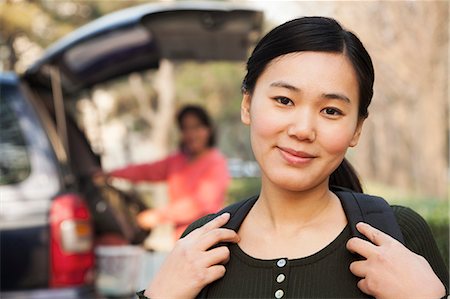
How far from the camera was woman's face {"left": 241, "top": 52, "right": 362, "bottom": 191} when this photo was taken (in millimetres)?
1688

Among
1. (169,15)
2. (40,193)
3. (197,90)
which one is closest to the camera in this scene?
(40,193)

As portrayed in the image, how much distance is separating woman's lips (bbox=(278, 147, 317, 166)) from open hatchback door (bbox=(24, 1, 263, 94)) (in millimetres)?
3181

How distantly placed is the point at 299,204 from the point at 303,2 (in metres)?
6.82

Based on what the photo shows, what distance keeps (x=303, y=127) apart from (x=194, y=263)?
41 centimetres

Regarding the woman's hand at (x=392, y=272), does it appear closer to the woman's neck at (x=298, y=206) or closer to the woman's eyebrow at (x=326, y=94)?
the woman's neck at (x=298, y=206)

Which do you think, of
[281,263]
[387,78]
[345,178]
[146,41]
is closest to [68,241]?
[146,41]

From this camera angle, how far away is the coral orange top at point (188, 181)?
541 centimetres

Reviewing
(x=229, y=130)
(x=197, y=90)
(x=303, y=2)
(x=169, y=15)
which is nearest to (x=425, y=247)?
(x=169, y=15)

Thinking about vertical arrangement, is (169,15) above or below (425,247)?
above

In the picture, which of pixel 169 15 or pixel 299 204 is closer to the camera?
pixel 299 204

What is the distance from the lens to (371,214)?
1.74m

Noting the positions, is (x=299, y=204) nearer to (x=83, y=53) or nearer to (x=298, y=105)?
(x=298, y=105)

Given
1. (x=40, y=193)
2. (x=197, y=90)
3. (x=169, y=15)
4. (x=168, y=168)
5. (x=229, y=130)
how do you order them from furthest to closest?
1. (x=229, y=130)
2. (x=197, y=90)
3. (x=168, y=168)
4. (x=169, y=15)
5. (x=40, y=193)

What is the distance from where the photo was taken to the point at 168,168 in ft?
20.5
